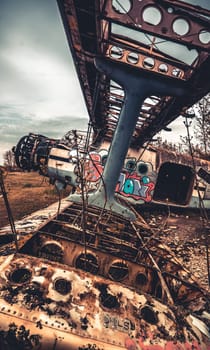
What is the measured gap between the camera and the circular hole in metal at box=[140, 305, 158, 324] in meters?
2.35

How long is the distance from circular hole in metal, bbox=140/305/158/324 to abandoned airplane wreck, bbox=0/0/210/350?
0.01 metres

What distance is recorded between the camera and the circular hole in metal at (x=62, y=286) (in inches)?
94.3

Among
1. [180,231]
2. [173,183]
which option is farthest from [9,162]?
[180,231]

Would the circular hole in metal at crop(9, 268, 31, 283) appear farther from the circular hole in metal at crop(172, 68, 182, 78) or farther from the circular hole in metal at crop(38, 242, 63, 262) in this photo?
the circular hole in metal at crop(172, 68, 182, 78)

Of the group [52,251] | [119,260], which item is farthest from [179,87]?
[52,251]

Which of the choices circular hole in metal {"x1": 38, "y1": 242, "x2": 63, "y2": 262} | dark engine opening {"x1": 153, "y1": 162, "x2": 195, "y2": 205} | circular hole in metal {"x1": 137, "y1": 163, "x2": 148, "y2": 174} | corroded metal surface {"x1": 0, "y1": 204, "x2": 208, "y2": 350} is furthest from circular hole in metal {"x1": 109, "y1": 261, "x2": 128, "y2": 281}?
dark engine opening {"x1": 153, "y1": 162, "x2": 195, "y2": 205}

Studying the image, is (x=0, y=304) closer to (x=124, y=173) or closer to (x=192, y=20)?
(x=192, y=20)

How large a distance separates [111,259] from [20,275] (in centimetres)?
127

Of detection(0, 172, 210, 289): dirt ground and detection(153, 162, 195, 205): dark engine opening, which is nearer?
detection(0, 172, 210, 289): dirt ground

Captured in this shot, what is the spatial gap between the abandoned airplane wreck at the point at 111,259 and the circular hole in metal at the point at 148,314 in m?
0.01

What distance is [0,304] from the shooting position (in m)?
2.05

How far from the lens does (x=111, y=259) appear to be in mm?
3131

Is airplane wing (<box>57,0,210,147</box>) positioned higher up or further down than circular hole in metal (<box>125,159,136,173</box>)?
higher up

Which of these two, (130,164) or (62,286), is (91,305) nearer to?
(62,286)
